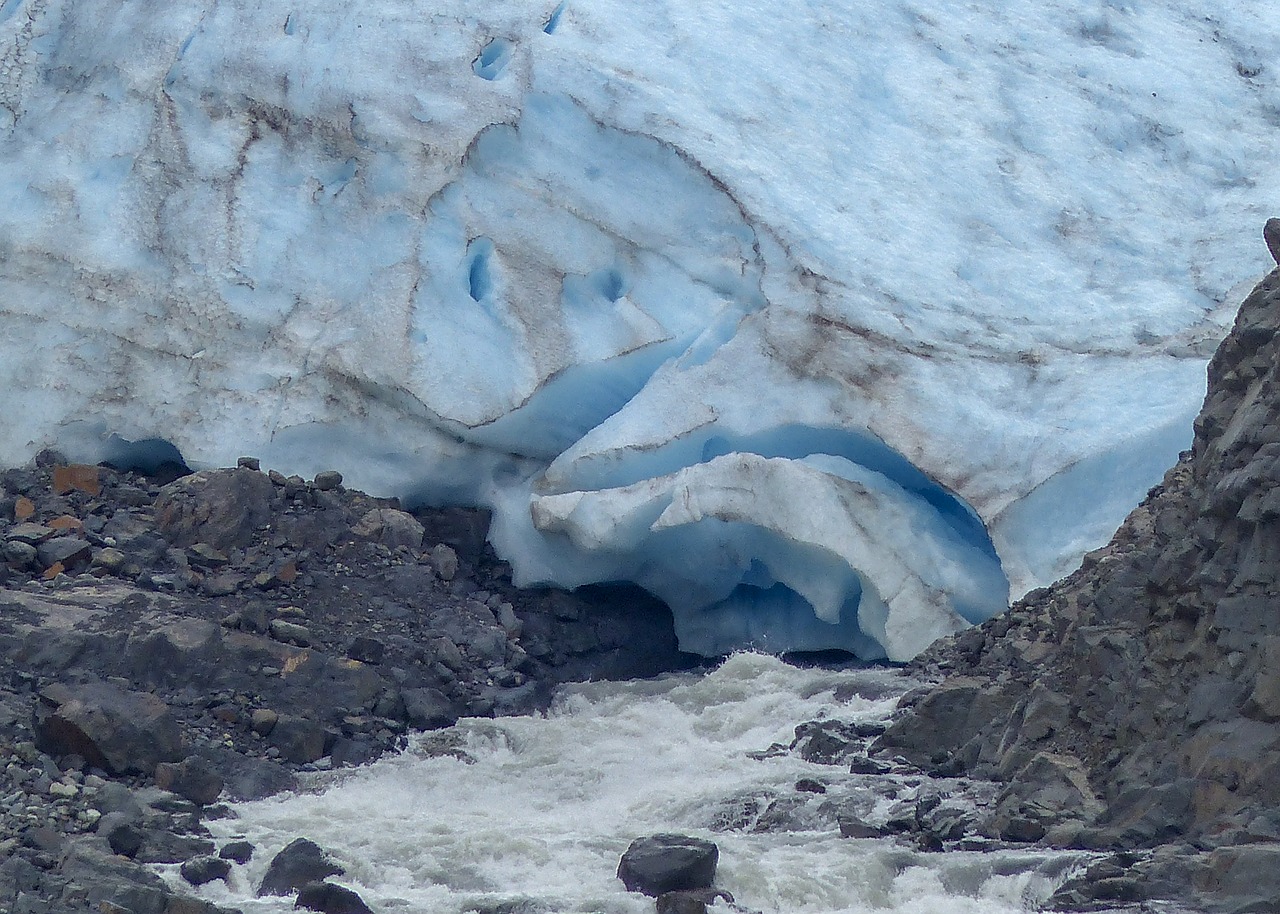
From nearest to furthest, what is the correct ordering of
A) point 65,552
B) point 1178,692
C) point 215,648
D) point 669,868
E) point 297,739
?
point 669,868 < point 1178,692 < point 297,739 < point 215,648 < point 65,552

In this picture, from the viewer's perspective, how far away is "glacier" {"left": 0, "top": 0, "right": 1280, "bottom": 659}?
8984mm

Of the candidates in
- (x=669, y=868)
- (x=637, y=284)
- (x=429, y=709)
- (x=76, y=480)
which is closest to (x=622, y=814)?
(x=669, y=868)

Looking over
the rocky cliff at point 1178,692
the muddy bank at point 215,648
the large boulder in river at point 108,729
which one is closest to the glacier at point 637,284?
the muddy bank at point 215,648

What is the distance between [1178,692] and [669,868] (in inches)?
79.4

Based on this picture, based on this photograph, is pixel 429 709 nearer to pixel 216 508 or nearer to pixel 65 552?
pixel 216 508

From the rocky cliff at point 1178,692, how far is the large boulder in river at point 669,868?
1176 millimetres

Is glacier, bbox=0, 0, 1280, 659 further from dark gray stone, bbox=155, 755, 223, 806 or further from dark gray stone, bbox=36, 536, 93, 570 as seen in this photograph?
dark gray stone, bbox=155, 755, 223, 806

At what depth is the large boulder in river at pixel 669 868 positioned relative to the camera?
19.1 ft

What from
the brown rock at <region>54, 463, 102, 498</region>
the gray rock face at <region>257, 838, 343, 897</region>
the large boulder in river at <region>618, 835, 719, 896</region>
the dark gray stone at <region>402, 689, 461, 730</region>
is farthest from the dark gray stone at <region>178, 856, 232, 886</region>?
the brown rock at <region>54, 463, 102, 498</region>

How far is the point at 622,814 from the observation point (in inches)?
281

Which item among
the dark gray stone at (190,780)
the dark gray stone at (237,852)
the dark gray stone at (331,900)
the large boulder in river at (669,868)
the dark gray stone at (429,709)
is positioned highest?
the large boulder in river at (669,868)

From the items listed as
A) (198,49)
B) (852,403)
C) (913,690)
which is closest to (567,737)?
(913,690)

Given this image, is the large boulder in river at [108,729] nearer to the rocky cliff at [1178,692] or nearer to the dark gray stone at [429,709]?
the dark gray stone at [429,709]

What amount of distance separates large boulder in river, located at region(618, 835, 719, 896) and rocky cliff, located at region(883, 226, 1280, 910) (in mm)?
1176
